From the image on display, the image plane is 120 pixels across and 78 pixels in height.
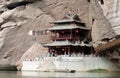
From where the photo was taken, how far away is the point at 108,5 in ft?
158

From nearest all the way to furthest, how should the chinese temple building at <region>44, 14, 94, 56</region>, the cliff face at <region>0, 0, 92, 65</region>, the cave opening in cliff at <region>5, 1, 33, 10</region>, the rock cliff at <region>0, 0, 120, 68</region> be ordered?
the chinese temple building at <region>44, 14, 94, 56</region> → the rock cliff at <region>0, 0, 120, 68</region> → the cliff face at <region>0, 0, 92, 65</region> → the cave opening in cliff at <region>5, 1, 33, 10</region>

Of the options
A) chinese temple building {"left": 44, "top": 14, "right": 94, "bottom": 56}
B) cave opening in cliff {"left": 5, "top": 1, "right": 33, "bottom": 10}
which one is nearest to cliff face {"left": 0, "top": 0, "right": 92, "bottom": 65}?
cave opening in cliff {"left": 5, "top": 1, "right": 33, "bottom": 10}

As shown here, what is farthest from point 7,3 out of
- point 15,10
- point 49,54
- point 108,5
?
point 108,5

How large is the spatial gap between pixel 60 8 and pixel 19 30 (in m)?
7.44

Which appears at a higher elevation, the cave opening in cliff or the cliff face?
the cave opening in cliff

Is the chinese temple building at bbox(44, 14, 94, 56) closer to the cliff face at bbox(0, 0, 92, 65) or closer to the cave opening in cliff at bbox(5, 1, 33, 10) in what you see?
the cliff face at bbox(0, 0, 92, 65)

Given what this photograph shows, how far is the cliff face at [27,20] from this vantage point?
6116 cm

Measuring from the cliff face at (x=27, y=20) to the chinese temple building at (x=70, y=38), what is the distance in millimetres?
2534

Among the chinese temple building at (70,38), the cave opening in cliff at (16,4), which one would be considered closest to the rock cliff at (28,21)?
the cave opening in cliff at (16,4)

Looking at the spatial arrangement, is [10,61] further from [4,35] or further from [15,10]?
[15,10]

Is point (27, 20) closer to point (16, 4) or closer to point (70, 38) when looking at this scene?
point (16, 4)

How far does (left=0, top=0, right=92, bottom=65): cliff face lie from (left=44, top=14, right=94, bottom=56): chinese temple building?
253 cm

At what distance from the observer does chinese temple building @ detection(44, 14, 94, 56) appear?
54938mm

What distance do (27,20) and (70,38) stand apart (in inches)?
415
